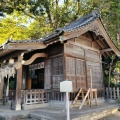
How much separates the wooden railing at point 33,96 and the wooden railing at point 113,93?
16.3 feet

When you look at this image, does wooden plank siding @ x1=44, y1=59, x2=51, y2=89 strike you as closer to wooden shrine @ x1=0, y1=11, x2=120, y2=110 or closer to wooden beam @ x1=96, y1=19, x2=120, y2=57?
wooden shrine @ x1=0, y1=11, x2=120, y2=110

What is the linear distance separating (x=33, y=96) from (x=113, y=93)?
5.85m

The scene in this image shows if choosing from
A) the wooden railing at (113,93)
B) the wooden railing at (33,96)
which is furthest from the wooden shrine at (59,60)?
the wooden railing at (113,93)

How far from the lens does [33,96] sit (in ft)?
27.1

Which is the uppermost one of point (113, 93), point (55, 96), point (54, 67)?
point (54, 67)

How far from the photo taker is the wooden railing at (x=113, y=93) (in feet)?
34.5

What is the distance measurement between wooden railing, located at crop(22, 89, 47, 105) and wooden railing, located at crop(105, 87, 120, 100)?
16.3 feet

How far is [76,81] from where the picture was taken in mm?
8789

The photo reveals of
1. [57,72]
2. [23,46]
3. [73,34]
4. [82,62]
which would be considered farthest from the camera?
[82,62]

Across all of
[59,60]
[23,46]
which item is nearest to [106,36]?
[59,60]

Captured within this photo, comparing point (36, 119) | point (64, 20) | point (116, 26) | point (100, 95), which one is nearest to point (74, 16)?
point (64, 20)

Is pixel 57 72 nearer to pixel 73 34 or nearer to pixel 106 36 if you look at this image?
pixel 73 34

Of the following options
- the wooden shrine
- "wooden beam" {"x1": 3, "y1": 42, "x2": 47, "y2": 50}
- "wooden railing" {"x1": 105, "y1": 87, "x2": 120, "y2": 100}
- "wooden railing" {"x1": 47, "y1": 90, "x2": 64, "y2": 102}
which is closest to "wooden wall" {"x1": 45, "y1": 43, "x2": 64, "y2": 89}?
the wooden shrine

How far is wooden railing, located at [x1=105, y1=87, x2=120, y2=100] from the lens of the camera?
1052 centimetres
